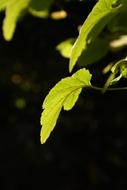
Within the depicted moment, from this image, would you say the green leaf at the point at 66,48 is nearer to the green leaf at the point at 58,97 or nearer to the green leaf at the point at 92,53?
the green leaf at the point at 92,53

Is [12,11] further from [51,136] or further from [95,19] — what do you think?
[51,136]

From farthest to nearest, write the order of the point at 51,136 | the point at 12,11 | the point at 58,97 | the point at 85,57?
the point at 51,136
the point at 12,11
the point at 85,57
the point at 58,97

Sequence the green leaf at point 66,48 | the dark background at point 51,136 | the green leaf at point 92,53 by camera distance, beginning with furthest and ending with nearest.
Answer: the dark background at point 51,136 < the green leaf at point 66,48 < the green leaf at point 92,53

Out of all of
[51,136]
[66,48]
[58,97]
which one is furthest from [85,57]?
[51,136]

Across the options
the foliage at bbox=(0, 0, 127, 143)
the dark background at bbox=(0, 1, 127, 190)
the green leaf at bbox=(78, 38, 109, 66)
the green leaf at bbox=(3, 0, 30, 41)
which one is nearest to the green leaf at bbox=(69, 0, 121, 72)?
the foliage at bbox=(0, 0, 127, 143)

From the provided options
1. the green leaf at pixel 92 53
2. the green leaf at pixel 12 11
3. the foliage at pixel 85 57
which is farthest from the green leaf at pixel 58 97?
the green leaf at pixel 12 11

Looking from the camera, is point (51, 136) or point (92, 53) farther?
point (51, 136)
